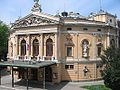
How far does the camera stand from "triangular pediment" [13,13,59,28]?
1816 inches

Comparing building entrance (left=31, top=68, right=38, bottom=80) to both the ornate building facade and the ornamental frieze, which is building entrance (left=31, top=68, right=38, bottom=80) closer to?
the ornate building facade

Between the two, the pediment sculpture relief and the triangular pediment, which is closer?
the triangular pediment

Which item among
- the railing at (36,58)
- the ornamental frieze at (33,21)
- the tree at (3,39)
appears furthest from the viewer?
the tree at (3,39)

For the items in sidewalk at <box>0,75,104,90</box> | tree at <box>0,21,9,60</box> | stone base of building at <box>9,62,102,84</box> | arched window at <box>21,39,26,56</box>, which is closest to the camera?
→ sidewalk at <box>0,75,104,90</box>

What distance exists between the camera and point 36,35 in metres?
48.2

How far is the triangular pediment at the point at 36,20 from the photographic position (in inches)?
1816

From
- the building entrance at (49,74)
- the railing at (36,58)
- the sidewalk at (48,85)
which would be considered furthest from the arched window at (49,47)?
the sidewalk at (48,85)

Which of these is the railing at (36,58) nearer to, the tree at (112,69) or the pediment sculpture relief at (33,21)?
the pediment sculpture relief at (33,21)

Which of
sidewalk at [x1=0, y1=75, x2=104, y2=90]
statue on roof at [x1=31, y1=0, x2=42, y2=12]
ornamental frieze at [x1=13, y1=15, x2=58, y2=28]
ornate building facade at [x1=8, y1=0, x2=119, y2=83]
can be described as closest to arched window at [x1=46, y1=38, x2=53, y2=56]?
ornate building facade at [x1=8, y1=0, x2=119, y2=83]

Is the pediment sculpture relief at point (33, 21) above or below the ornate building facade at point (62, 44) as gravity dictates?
above

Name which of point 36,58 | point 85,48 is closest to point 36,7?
point 36,58

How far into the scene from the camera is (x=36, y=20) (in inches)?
1882

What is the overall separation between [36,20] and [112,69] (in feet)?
57.6

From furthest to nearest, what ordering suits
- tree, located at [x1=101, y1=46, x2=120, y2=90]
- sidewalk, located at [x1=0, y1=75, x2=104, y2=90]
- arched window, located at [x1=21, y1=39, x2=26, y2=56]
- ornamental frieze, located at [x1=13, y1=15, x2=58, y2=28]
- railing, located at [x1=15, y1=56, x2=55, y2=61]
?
1. arched window, located at [x1=21, y1=39, x2=26, y2=56]
2. ornamental frieze, located at [x1=13, y1=15, x2=58, y2=28]
3. railing, located at [x1=15, y1=56, x2=55, y2=61]
4. sidewalk, located at [x1=0, y1=75, x2=104, y2=90]
5. tree, located at [x1=101, y1=46, x2=120, y2=90]
